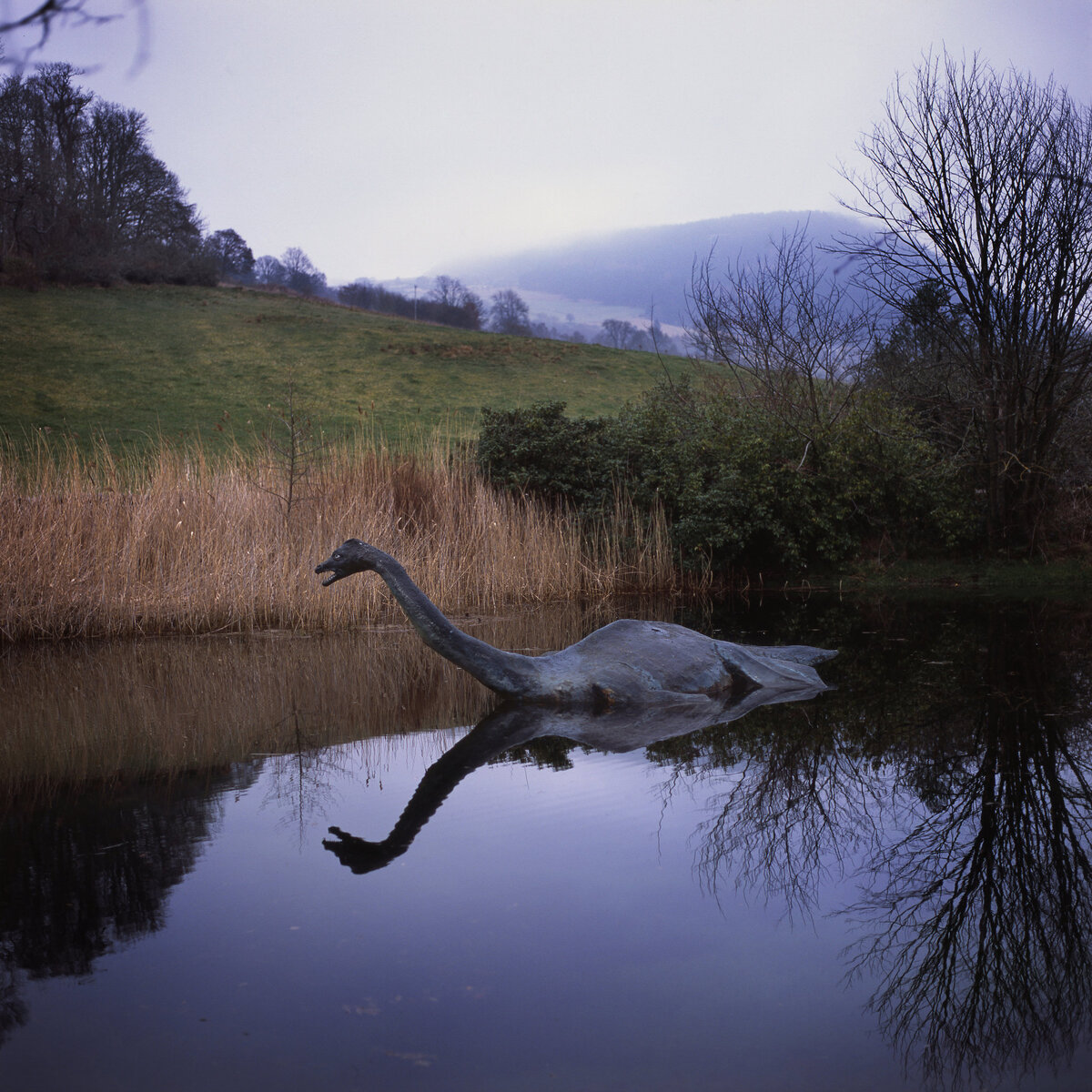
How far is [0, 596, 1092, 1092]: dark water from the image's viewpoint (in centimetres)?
201

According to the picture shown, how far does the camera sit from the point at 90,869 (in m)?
3.00

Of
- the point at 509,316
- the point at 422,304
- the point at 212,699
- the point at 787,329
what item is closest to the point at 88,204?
the point at 422,304

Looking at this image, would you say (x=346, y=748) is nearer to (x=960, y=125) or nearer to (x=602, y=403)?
(x=960, y=125)

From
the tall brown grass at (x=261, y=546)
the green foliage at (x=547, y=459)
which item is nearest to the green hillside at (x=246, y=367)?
the green foliage at (x=547, y=459)

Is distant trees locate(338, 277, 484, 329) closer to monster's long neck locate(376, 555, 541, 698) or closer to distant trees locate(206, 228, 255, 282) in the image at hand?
distant trees locate(206, 228, 255, 282)

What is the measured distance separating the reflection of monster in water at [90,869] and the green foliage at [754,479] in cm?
862

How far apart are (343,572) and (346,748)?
914mm

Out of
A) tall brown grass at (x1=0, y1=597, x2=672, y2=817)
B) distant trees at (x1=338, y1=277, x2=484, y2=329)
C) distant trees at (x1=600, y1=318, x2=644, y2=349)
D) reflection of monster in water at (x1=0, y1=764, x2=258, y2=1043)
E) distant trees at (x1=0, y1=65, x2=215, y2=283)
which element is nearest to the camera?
reflection of monster in water at (x1=0, y1=764, x2=258, y2=1043)

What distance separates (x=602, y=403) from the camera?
3183cm

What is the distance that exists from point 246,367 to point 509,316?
34452mm

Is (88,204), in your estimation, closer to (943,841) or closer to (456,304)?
(456,304)

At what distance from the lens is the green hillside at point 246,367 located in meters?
25.8

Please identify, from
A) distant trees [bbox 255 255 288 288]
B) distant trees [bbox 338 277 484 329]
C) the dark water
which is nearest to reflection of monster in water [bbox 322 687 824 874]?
the dark water

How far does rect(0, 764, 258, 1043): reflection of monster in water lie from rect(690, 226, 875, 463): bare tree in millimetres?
11270
